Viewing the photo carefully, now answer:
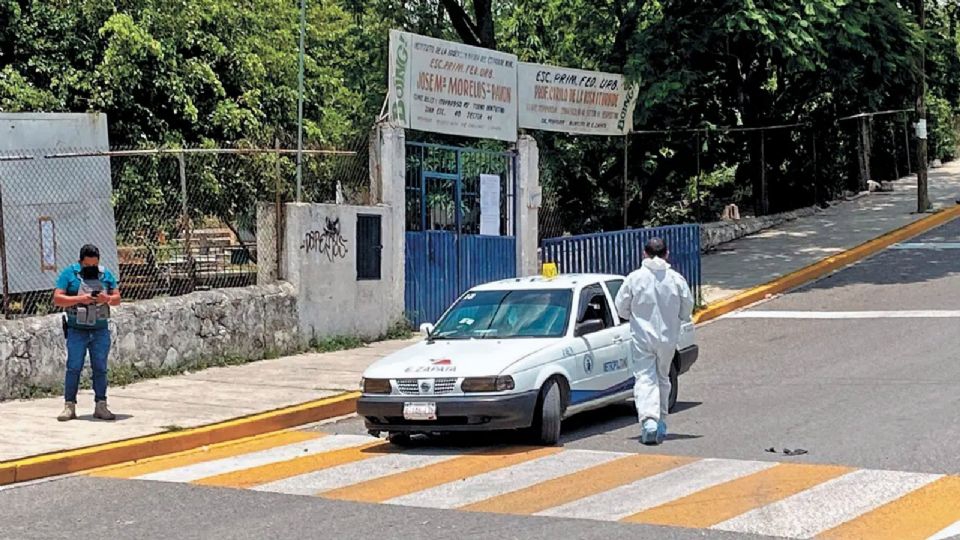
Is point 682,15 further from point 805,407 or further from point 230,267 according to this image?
point 805,407

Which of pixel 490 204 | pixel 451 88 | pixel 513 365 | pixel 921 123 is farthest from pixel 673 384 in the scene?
pixel 921 123

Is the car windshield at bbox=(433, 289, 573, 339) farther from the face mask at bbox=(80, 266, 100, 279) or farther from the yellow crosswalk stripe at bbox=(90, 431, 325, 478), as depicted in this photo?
the face mask at bbox=(80, 266, 100, 279)

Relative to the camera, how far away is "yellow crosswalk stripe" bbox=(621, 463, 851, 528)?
8258mm

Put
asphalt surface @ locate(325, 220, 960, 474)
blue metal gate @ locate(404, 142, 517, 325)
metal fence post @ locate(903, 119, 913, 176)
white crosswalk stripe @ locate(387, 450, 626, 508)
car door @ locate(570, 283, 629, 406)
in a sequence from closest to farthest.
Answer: white crosswalk stripe @ locate(387, 450, 626, 508) → asphalt surface @ locate(325, 220, 960, 474) → car door @ locate(570, 283, 629, 406) → blue metal gate @ locate(404, 142, 517, 325) → metal fence post @ locate(903, 119, 913, 176)

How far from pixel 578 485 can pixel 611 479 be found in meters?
0.32

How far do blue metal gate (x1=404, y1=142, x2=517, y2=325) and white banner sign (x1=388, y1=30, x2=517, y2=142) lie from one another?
1.36ft

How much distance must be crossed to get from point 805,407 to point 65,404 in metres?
7.14

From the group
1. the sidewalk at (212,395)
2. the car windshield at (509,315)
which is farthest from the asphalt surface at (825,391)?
the sidewalk at (212,395)

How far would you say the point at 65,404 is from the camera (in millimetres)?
12383

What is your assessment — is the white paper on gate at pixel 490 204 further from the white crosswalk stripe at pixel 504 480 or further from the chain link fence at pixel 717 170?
the white crosswalk stripe at pixel 504 480

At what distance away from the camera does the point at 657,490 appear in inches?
362

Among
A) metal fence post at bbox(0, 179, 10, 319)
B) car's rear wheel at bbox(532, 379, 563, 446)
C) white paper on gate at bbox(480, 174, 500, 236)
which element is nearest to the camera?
car's rear wheel at bbox(532, 379, 563, 446)

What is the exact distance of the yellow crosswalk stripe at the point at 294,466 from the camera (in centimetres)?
1010

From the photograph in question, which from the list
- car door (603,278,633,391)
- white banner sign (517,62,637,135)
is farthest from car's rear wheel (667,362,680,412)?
white banner sign (517,62,637,135)
